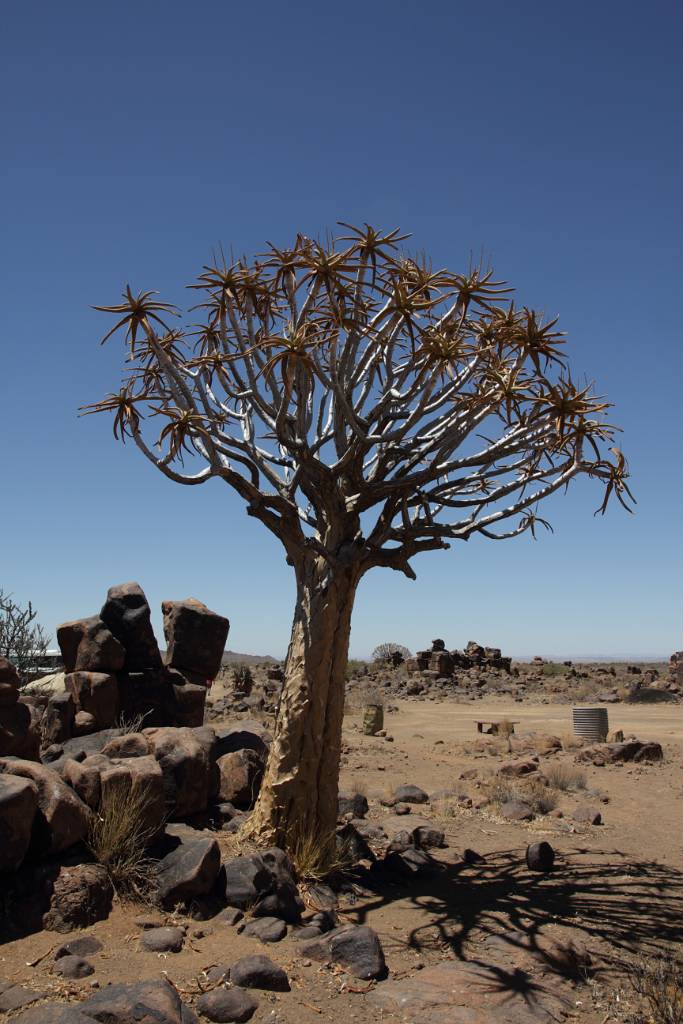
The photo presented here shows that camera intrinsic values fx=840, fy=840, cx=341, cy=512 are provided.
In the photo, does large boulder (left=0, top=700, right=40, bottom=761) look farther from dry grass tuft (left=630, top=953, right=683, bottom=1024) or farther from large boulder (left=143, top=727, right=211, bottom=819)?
dry grass tuft (left=630, top=953, right=683, bottom=1024)

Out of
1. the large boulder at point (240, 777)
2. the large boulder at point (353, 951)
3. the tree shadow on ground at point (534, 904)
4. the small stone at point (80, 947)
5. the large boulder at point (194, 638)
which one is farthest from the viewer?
the large boulder at point (194, 638)

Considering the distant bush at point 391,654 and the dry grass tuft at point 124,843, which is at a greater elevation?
the distant bush at point 391,654

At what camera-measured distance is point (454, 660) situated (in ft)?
133

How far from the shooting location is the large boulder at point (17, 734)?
743 cm

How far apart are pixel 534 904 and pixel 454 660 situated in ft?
111

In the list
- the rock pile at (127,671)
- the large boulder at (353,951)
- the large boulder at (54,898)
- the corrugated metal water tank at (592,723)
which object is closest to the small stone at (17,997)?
the large boulder at (54,898)

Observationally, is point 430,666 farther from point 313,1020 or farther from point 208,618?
point 313,1020

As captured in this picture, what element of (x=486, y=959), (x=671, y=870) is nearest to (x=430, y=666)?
(x=671, y=870)

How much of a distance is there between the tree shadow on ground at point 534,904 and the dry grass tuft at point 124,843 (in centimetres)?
173

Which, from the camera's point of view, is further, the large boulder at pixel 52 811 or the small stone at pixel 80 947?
the large boulder at pixel 52 811

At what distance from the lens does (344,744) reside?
17.0 metres

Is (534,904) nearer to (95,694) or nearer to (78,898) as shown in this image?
(78,898)

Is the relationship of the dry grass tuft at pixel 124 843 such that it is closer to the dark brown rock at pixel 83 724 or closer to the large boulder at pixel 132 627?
the dark brown rock at pixel 83 724

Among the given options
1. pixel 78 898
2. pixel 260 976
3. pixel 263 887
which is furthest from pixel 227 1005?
pixel 263 887
